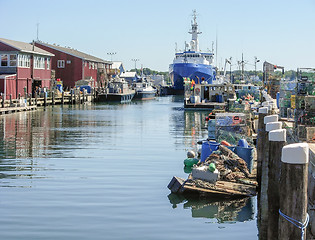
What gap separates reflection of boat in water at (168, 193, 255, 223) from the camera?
43.1 ft

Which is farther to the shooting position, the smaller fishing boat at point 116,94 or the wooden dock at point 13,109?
the smaller fishing boat at point 116,94

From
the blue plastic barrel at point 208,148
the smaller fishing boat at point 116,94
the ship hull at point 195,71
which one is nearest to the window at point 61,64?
the smaller fishing boat at point 116,94

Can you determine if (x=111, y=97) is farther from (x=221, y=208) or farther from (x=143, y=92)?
(x=221, y=208)

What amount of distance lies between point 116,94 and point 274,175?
72.4 metres

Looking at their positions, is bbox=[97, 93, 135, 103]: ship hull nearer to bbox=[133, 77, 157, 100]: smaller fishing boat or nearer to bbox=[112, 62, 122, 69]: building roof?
bbox=[133, 77, 157, 100]: smaller fishing boat

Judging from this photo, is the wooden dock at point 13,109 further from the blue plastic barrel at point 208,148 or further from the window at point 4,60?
the blue plastic barrel at point 208,148

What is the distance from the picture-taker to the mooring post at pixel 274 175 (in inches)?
324

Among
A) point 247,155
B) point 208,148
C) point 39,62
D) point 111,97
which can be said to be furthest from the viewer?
point 111,97

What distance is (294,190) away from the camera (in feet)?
20.5

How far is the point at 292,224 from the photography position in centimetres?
632

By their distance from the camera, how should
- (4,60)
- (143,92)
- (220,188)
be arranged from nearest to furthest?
(220,188) → (4,60) → (143,92)

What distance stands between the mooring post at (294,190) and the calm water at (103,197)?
17.8 ft

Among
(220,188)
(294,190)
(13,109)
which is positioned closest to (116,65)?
(13,109)

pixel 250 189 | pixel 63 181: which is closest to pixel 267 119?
pixel 250 189
